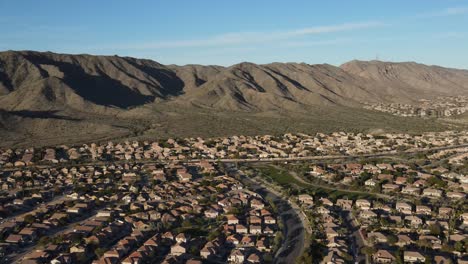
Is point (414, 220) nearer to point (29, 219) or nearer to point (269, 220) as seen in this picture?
point (269, 220)

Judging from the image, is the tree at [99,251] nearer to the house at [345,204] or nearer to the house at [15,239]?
the house at [15,239]

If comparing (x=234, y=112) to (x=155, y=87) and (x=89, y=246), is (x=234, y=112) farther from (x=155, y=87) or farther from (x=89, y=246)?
(x=89, y=246)

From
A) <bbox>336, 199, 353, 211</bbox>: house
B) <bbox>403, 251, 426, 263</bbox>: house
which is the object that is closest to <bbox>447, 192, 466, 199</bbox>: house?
<bbox>336, 199, 353, 211</bbox>: house

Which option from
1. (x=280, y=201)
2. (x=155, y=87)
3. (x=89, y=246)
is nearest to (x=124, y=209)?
(x=89, y=246)

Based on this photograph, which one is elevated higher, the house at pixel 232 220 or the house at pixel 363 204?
the house at pixel 363 204

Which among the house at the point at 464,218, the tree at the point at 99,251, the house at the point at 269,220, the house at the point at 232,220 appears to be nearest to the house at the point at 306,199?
the house at the point at 269,220

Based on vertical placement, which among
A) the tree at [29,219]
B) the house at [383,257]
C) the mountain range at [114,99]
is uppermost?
the mountain range at [114,99]

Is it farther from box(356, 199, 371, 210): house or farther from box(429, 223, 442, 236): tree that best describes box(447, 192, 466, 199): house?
box(429, 223, 442, 236): tree
